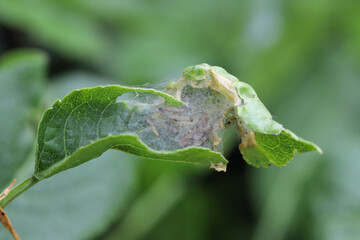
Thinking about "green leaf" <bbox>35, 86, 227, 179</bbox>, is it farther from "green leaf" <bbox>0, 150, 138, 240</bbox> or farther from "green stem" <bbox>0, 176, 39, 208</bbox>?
"green leaf" <bbox>0, 150, 138, 240</bbox>

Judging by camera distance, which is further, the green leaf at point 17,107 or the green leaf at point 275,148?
the green leaf at point 17,107

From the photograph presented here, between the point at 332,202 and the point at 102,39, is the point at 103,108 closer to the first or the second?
the point at 332,202

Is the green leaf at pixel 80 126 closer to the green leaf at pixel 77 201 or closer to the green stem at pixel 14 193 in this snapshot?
the green stem at pixel 14 193

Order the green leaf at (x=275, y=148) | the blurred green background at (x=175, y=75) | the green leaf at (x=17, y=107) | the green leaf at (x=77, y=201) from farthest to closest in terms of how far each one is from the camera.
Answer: the blurred green background at (x=175, y=75), the green leaf at (x=77, y=201), the green leaf at (x=17, y=107), the green leaf at (x=275, y=148)

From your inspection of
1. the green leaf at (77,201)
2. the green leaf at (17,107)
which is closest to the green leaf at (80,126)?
the green leaf at (17,107)

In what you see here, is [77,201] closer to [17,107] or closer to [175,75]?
[17,107]

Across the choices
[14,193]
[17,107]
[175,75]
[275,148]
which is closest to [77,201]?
[17,107]

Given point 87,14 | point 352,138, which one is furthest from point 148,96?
point 87,14
